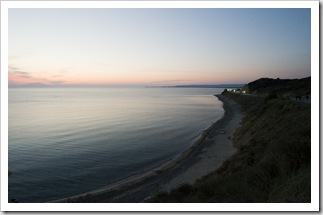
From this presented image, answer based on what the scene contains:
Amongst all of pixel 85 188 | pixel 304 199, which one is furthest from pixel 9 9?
pixel 85 188

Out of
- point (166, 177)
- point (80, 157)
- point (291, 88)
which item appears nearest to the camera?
point (166, 177)

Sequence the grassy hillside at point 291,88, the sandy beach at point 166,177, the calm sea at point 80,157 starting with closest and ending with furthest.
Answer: the sandy beach at point 166,177, the calm sea at point 80,157, the grassy hillside at point 291,88

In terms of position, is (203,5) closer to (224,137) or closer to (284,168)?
(284,168)

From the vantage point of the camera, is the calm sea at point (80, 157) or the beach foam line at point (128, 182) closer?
the beach foam line at point (128, 182)

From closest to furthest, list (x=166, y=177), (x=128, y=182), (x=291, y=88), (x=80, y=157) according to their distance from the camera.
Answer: (x=128, y=182) < (x=166, y=177) < (x=80, y=157) < (x=291, y=88)

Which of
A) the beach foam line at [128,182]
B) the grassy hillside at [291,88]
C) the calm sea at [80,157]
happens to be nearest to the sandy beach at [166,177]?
the beach foam line at [128,182]

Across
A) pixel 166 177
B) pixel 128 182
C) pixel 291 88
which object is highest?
pixel 291 88

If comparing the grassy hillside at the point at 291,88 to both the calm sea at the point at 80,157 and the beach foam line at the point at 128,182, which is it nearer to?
the calm sea at the point at 80,157

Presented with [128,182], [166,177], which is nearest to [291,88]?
[166,177]

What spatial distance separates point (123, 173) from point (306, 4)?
13.0 meters

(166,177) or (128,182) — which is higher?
(166,177)

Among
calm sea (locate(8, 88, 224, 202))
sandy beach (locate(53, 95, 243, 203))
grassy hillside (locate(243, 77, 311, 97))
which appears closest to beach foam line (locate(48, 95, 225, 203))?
sandy beach (locate(53, 95, 243, 203))

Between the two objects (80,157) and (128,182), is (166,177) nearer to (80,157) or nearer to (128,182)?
(128,182)

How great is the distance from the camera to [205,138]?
949 inches
